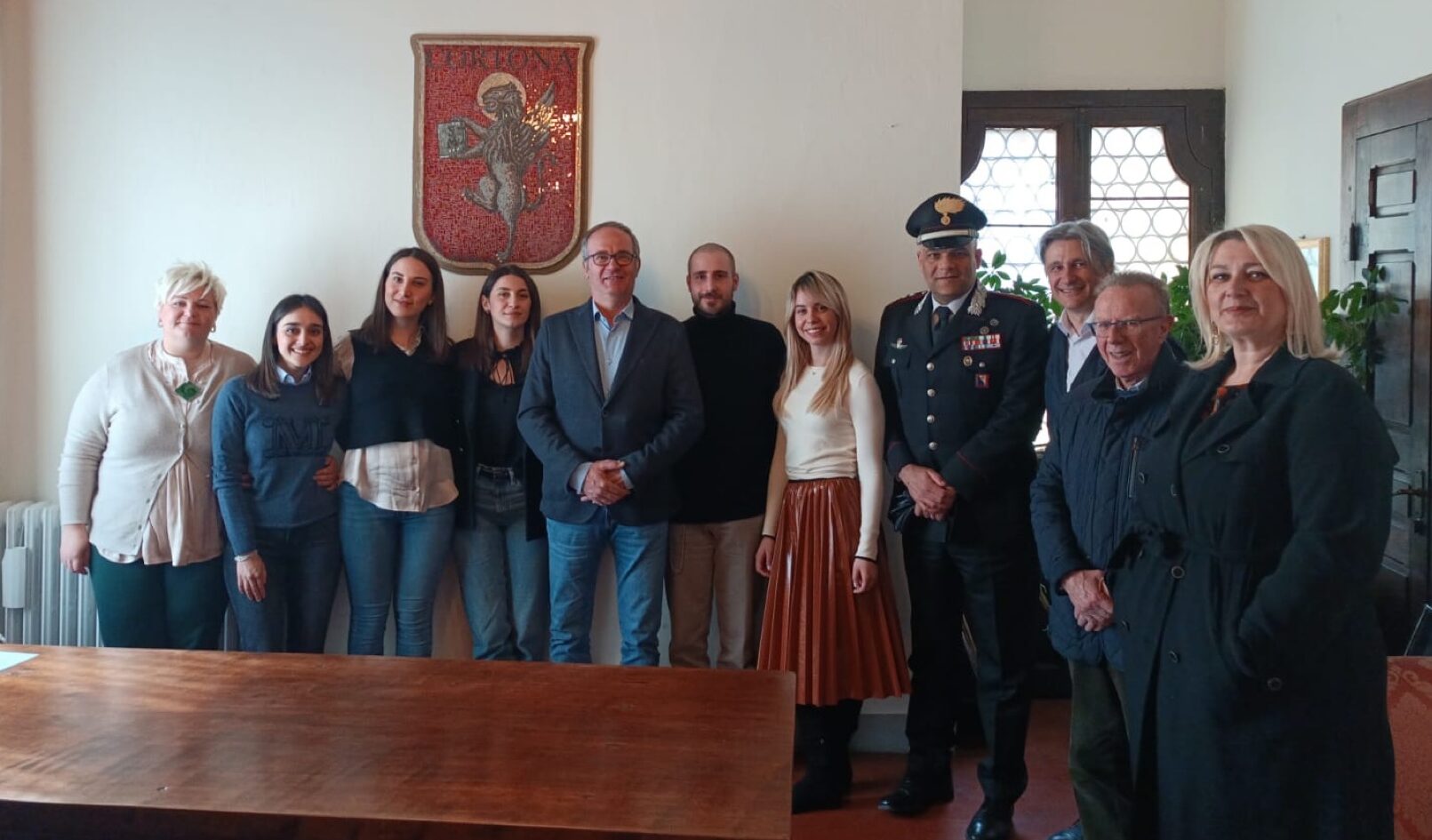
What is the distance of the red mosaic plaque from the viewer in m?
3.86

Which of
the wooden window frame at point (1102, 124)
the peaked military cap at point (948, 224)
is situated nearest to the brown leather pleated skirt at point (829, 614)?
the peaked military cap at point (948, 224)

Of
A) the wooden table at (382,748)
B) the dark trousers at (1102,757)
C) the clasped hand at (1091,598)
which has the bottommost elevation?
the dark trousers at (1102,757)

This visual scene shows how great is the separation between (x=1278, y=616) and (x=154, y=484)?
9.90 feet

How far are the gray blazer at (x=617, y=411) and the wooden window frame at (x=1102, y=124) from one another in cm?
253

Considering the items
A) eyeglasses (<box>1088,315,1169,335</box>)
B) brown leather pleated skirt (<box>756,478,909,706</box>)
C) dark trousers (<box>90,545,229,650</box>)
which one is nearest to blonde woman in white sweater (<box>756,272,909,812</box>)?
brown leather pleated skirt (<box>756,478,909,706</box>)

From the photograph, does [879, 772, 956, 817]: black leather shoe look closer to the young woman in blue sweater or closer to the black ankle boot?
the black ankle boot

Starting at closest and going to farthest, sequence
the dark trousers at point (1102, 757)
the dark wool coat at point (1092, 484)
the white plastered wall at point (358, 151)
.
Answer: the dark wool coat at point (1092, 484) → the dark trousers at point (1102, 757) → the white plastered wall at point (358, 151)

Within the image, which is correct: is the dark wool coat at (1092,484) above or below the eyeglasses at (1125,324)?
below

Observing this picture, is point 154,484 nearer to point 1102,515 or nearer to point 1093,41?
point 1102,515

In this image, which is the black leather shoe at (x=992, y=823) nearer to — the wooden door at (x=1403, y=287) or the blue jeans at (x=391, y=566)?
the wooden door at (x=1403, y=287)

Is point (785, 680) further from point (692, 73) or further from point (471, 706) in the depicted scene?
point (692, 73)

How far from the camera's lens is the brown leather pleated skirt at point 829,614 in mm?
3340

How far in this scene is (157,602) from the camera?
3.47m

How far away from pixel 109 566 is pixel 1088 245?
2.96 meters
